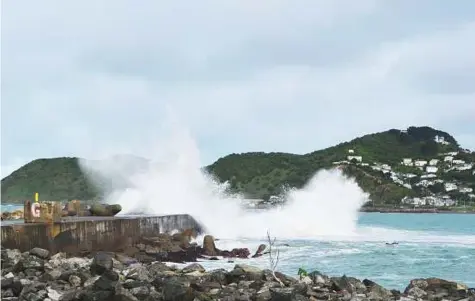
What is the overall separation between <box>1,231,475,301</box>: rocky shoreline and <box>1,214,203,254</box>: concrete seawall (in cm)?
113

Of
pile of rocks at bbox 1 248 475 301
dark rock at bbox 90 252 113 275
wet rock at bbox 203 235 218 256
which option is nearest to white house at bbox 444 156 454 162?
wet rock at bbox 203 235 218 256

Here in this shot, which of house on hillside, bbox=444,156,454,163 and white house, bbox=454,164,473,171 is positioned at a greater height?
house on hillside, bbox=444,156,454,163

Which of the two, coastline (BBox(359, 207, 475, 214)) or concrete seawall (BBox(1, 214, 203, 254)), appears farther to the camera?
coastline (BBox(359, 207, 475, 214))

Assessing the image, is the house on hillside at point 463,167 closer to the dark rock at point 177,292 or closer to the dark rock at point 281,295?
the dark rock at point 281,295

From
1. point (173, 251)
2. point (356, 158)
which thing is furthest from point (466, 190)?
point (173, 251)

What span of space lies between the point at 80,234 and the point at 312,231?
808 inches

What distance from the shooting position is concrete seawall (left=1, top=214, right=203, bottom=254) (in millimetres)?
15867

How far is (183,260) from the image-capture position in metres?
19.9

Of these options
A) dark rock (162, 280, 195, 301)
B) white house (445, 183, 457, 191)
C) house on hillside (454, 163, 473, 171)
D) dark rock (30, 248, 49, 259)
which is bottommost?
dark rock (162, 280, 195, 301)

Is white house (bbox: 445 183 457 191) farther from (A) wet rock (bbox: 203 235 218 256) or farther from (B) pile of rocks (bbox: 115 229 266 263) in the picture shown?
(A) wet rock (bbox: 203 235 218 256)

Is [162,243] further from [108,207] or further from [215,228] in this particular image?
[215,228]

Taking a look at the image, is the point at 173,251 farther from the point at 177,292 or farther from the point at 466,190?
the point at 466,190

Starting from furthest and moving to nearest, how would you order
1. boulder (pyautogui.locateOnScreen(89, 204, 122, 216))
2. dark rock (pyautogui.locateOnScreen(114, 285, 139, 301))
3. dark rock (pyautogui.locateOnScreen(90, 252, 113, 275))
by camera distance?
1. boulder (pyautogui.locateOnScreen(89, 204, 122, 216))
2. dark rock (pyautogui.locateOnScreen(90, 252, 113, 275))
3. dark rock (pyautogui.locateOnScreen(114, 285, 139, 301))

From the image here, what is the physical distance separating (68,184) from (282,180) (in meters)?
26.4
